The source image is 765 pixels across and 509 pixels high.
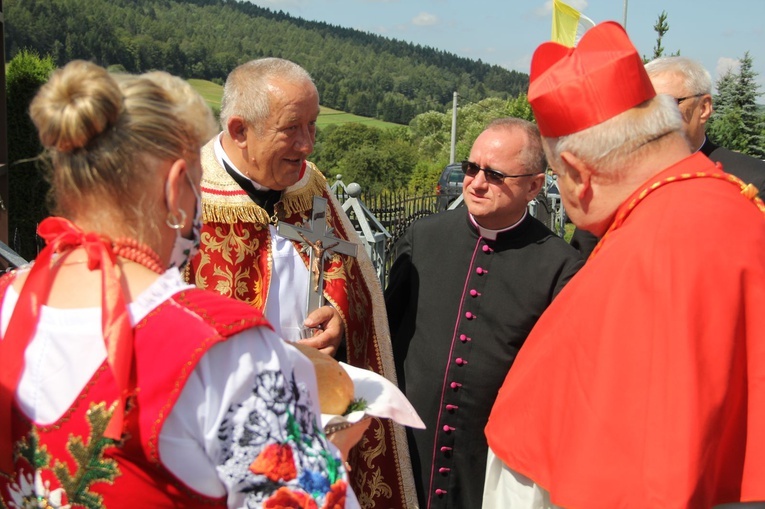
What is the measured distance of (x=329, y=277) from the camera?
304 cm

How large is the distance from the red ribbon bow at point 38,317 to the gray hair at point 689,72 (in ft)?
10.8

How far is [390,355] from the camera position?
3.13 m

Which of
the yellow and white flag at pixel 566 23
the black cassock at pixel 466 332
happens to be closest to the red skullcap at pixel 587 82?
the black cassock at pixel 466 332

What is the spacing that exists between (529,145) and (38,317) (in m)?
2.15

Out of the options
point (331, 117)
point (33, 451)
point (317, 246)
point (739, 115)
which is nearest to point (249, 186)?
point (317, 246)

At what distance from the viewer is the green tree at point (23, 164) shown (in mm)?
10062

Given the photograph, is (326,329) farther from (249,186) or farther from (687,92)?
(687,92)

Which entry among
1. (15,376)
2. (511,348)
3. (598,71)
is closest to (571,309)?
(598,71)

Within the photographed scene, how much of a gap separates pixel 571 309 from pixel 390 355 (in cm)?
123

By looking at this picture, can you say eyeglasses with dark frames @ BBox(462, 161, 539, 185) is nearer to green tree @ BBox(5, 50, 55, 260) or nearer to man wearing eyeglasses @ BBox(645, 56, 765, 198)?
man wearing eyeglasses @ BBox(645, 56, 765, 198)

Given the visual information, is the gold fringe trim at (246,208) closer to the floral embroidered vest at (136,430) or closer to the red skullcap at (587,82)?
the red skullcap at (587,82)

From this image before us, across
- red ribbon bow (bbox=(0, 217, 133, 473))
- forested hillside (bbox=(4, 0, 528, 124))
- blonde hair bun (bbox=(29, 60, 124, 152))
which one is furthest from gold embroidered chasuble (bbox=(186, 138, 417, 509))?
forested hillside (bbox=(4, 0, 528, 124))

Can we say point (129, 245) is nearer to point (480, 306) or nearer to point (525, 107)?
point (480, 306)

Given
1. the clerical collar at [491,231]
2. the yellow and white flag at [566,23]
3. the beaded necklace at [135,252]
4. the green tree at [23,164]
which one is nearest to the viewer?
the beaded necklace at [135,252]
